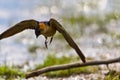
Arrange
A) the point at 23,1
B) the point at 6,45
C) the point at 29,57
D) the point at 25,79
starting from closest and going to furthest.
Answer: the point at 25,79 < the point at 29,57 < the point at 6,45 < the point at 23,1

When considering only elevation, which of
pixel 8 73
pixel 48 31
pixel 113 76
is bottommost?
pixel 8 73

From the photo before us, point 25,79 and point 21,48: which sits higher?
point 25,79

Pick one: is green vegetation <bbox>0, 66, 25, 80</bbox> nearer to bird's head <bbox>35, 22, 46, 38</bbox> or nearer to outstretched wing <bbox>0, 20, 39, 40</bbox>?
outstretched wing <bbox>0, 20, 39, 40</bbox>

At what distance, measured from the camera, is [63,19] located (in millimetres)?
14703

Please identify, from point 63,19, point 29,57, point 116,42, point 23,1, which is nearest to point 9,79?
point 29,57

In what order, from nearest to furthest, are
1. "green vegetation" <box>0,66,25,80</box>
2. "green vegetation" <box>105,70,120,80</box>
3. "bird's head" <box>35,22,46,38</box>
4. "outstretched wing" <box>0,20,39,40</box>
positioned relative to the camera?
1. "bird's head" <box>35,22,46,38</box>
2. "outstretched wing" <box>0,20,39,40</box>
3. "green vegetation" <box>105,70,120,80</box>
4. "green vegetation" <box>0,66,25,80</box>

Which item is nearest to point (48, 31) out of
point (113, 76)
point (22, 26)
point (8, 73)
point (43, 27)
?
point (43, 27)

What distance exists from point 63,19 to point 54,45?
1.44 meters

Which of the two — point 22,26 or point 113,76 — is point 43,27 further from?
point 113,76

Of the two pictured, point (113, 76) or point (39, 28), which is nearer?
point (39, 28)

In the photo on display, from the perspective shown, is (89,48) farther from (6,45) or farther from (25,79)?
(25,79)

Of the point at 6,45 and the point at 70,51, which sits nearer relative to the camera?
the point at 70,51

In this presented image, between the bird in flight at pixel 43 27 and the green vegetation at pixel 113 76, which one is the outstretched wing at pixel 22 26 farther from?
the green vegetation at pixel 113 76

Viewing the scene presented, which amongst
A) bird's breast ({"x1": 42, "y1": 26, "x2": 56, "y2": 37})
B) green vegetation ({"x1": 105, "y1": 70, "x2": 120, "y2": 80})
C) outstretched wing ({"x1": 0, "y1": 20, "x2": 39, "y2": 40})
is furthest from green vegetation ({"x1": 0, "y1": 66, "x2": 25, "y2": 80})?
bird's breast ({"x1": 42, "y1": 26, "x2": 56, "y2": 37})
